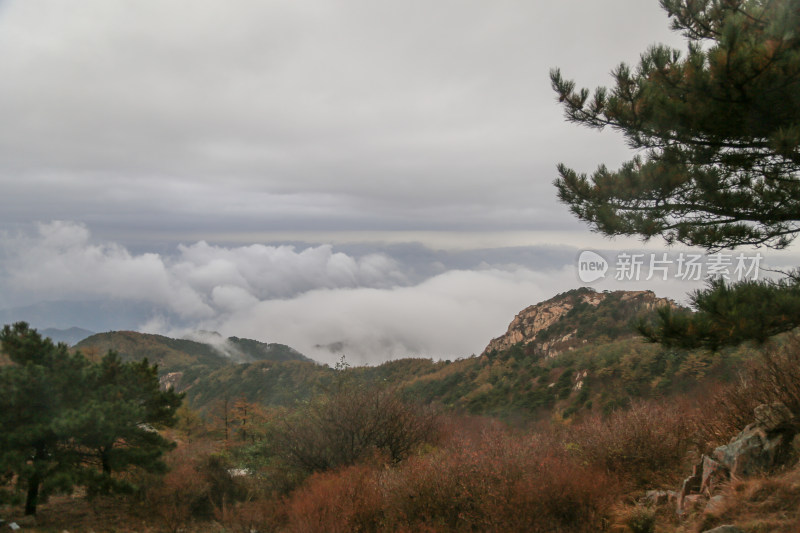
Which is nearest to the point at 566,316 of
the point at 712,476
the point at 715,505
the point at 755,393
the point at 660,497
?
the point at 755,393

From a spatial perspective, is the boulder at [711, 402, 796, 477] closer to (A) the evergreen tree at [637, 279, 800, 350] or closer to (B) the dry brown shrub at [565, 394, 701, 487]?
(B) the dry brown shrub at [565, 394, 701, 487]

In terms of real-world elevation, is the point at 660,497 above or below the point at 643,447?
below

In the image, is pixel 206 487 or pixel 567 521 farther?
pixel 206 487

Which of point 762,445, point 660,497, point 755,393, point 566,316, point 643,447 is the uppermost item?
point 566,316

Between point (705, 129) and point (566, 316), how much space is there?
53439mm

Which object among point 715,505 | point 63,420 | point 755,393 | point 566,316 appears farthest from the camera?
point 566,316

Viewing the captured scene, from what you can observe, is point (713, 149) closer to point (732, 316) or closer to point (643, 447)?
point (732, 316)

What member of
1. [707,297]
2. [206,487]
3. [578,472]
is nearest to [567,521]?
[578,472]

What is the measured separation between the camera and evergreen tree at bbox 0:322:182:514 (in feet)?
34.2

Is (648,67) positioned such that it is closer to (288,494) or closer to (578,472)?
(578,472)

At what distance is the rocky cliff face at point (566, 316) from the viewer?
4766 cm

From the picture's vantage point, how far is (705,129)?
6.07m

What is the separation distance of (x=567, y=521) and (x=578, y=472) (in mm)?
858

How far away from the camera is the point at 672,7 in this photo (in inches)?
241
